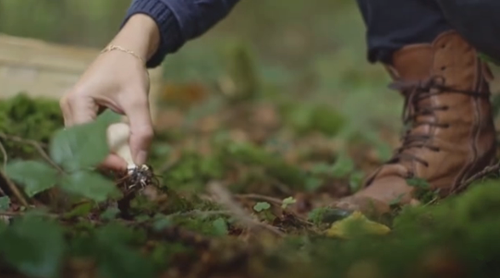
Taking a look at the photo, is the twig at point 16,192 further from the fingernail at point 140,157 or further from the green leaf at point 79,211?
the green leaf at point 79,211

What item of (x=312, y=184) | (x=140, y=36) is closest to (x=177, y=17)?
(x=140, y=36)

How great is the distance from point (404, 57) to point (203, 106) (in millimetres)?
2108

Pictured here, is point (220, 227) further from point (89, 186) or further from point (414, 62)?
point (414, 62)

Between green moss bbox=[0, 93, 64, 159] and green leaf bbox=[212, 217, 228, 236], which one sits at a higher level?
green moss bbox=[0, 93, 64, 159]

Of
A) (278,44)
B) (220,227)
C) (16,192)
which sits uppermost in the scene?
(278,44)

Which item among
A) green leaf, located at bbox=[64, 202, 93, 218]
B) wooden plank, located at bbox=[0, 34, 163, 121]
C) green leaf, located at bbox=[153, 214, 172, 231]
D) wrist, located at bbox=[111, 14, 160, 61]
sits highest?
wooden plank, located at bbox=[0, 34, 163, 121]

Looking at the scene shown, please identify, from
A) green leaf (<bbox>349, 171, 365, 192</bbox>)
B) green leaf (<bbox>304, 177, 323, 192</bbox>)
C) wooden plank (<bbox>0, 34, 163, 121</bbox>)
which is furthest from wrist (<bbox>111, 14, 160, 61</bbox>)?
wooden plank (<bbox>0, 34, 163, 121</bbox>)

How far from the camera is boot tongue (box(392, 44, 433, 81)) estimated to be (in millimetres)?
1664

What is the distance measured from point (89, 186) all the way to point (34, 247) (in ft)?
0.48

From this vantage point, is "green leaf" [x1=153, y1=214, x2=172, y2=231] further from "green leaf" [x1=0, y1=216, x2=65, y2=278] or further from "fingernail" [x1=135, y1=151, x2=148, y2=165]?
"fingernail" [x1=135, y1=151, x2=148, y2=165]

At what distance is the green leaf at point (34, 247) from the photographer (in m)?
0.69

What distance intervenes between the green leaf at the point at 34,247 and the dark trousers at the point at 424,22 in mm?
1030

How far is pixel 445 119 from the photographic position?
1635mm

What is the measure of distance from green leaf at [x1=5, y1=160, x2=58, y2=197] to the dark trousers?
933mm
